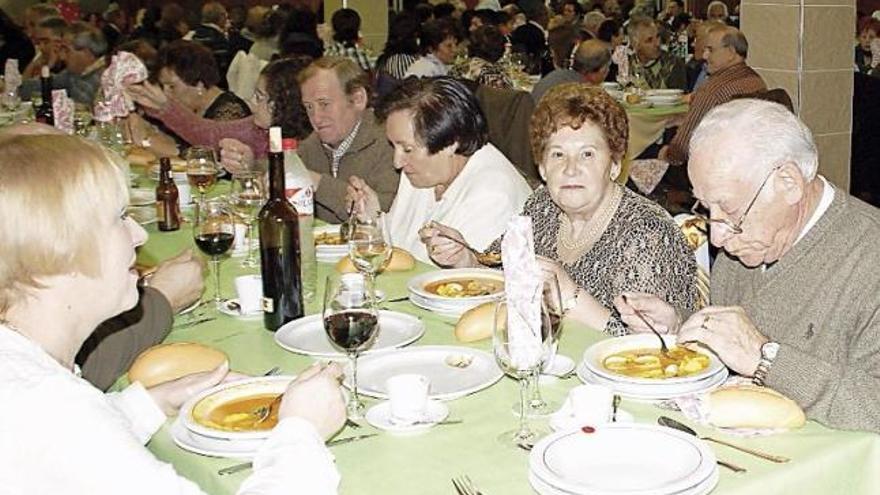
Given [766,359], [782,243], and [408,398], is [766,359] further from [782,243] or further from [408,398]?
[408,398]

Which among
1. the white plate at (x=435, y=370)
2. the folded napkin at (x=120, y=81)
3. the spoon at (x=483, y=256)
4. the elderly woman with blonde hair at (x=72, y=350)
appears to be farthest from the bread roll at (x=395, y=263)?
the folded napkin at (x=120, y=81)

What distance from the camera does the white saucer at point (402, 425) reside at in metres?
1.81

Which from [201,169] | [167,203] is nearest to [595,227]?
[167,203]

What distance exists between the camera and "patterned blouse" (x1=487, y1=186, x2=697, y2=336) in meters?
2.63

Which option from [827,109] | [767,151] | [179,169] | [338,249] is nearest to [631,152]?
[827,109]

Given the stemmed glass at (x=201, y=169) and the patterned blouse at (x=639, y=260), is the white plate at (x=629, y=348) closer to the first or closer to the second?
the patterned blouse at (x=639, y=260)

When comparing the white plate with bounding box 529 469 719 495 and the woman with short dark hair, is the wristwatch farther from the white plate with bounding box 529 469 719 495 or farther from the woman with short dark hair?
the woman with short dark hair

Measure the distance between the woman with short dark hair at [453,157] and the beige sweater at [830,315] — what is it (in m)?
1.14

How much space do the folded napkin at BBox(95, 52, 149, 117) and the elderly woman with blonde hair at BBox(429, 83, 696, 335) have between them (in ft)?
8.56

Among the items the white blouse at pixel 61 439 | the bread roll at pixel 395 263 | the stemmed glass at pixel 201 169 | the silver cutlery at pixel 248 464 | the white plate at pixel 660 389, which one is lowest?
the silver cutlery at pixel 248 464

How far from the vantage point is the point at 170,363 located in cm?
212

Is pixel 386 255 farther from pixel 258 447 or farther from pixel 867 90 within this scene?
pixel 867 90

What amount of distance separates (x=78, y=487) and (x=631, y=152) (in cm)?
597

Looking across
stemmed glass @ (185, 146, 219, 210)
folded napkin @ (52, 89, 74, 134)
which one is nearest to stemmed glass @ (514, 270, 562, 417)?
stemmed glass @ (185, 146, 219, 210)
